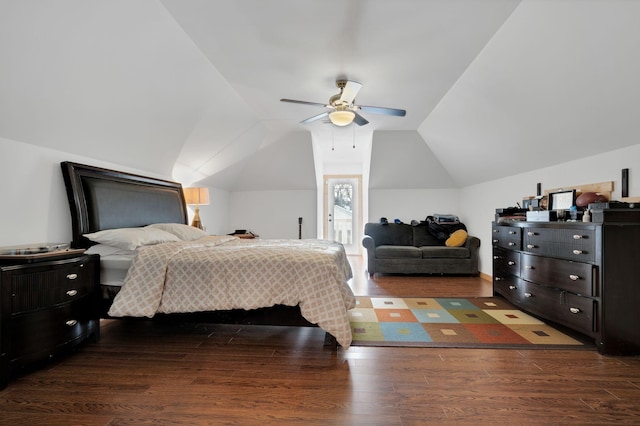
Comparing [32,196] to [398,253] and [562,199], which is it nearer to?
[398,253]

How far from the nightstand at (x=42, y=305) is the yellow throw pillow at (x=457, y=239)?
16.7 feet

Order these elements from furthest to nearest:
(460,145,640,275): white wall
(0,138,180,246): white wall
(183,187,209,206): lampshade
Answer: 1. (183,187,209,206): lampshade
2. (460,145,640,275): white wall
3. (0,138,180,246): white wall

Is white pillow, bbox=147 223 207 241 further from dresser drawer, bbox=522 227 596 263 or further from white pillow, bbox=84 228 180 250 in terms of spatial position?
dresser drawer, bbox=522 227 596 263

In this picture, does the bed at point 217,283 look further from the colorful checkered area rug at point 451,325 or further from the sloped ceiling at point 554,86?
the sloped ceiling at point 554,86

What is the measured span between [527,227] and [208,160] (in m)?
4.44

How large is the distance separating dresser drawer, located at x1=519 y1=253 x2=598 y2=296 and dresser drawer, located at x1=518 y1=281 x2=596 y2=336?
6cm

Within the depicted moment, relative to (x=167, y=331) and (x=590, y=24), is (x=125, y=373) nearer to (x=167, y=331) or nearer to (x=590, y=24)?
(x=167, y=331)

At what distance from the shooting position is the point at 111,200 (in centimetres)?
291

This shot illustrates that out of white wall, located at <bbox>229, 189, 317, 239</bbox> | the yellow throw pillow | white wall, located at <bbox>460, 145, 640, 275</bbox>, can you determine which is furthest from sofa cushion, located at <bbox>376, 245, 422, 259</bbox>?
white wall, located at <bbox>229, 189, 317, 239</bbox>

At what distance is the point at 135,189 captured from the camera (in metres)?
3.29

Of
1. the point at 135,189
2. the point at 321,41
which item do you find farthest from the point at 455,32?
the point at 135,189

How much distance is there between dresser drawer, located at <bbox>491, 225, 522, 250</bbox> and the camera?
10.3 ft

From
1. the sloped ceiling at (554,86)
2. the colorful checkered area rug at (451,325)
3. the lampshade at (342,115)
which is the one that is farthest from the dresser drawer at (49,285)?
the sloped ceiling at (554,86)

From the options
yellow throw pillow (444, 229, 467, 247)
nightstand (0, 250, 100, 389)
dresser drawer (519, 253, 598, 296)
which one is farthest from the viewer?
yellow throw pillow (444, 229, 467, 247)
